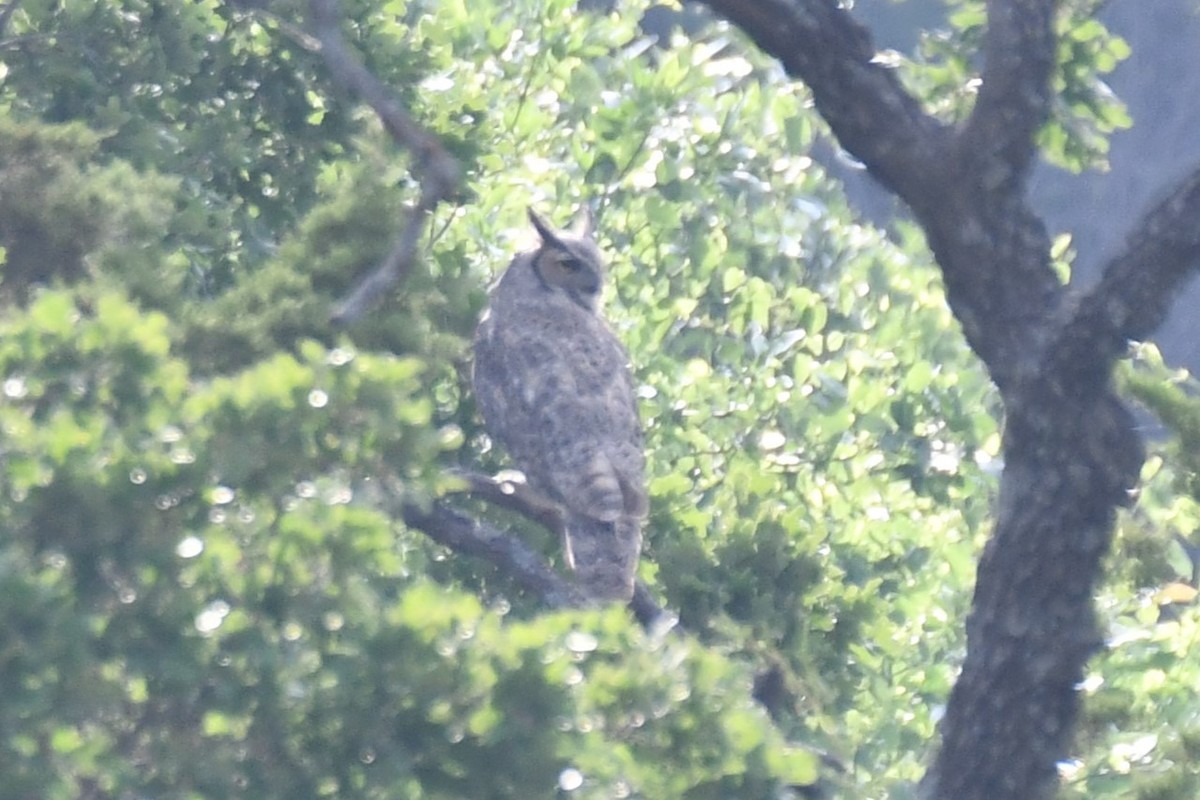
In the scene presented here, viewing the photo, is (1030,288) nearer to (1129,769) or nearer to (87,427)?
(1129,769)

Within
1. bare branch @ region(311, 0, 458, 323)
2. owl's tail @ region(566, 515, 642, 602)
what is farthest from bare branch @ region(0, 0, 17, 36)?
bare branch @ region(311, 0, 458, 323)

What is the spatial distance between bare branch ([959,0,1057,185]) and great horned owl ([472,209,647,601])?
6.42ft

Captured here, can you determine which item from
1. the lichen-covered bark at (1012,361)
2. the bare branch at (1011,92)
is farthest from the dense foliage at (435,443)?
the bare branch at (1011,92)

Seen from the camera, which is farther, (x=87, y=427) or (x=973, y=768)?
(x=973, y=768)

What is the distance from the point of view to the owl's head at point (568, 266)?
766cm

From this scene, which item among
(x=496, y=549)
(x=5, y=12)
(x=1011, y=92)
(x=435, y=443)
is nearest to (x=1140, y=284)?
(x=1011, y=92)

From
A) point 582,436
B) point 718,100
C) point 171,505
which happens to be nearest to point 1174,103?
point 718,100

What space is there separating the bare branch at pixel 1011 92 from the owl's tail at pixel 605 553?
1854 mm

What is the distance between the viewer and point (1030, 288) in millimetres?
4738

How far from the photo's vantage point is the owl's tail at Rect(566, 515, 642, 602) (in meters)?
6.05

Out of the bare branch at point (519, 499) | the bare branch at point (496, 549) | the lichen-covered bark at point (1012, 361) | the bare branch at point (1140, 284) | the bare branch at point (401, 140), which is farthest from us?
the bare branch at point (519, 499)

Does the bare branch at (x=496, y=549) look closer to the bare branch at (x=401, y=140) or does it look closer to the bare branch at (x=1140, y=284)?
the bare branch at (x=1140, y=284)

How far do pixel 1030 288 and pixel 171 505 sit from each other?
7.36 ft

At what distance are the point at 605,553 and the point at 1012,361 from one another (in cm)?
189
